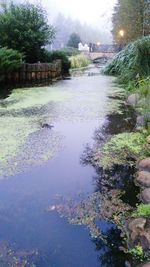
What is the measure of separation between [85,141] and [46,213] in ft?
6.16

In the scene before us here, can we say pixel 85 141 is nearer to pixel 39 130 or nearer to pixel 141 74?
pixel 39 130

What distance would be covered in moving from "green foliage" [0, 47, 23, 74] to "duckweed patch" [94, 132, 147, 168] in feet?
17.1

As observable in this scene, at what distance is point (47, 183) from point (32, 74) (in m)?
7.78

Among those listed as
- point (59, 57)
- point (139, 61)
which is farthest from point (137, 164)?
point (59, 57)

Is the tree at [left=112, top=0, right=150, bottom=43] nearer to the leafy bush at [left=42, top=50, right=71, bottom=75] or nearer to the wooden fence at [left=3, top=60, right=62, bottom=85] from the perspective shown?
the leafy bush at [left=42, top=50, right=71, bottom=75]

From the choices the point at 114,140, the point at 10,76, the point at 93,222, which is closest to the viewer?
the point at 93,222

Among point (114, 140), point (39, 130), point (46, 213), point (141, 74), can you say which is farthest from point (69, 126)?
point (141, 74)

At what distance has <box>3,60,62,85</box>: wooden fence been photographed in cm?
992

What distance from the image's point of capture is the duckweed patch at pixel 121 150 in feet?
11.9

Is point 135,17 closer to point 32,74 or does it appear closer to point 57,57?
point 57,57

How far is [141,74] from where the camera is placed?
7941mm

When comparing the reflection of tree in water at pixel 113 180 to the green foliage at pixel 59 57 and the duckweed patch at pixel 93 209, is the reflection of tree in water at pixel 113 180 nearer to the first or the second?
the duckweed patch at pixel 93 209

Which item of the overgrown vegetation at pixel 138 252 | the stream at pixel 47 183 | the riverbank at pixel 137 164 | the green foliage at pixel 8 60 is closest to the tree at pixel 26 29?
the green foliage at pixel 8 60

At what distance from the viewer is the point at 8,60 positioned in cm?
884
